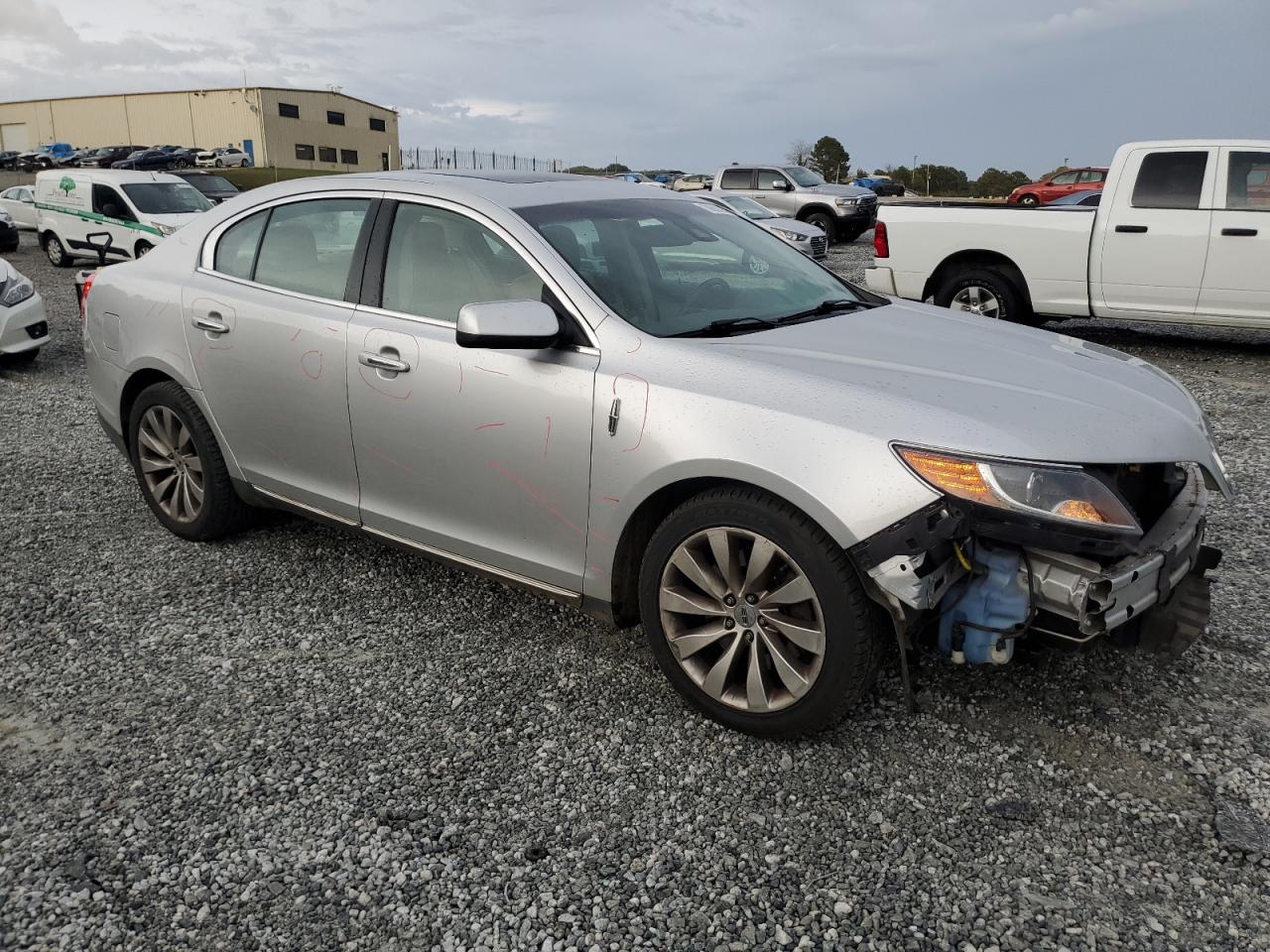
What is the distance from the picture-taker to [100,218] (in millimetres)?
17016

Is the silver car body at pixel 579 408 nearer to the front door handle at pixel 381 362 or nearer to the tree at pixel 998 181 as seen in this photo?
the front door handle at pixel 381 362

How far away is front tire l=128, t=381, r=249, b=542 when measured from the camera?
4.33 m

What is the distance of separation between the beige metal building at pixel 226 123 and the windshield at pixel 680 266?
235 feet

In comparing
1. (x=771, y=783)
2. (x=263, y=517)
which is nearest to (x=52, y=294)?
(x=263, y=517)

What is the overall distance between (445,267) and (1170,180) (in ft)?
24.9

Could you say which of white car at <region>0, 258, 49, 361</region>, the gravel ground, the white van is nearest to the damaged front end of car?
the gravel ground

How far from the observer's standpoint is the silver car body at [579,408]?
2678 mm

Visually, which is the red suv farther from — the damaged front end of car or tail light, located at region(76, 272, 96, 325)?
the damaged front end of car

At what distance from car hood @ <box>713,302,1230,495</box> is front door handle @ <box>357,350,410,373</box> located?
1.14 meters

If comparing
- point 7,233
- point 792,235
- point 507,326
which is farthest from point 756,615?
point 7,233

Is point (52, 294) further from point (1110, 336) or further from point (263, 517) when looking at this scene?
point (1110, 336)

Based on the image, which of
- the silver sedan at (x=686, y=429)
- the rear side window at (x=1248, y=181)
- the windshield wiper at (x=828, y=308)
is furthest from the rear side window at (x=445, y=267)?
the rear side window at (x=1248, y=181)

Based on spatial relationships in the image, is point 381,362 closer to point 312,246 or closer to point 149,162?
point 312,246

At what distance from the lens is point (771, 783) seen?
284 centimetres
